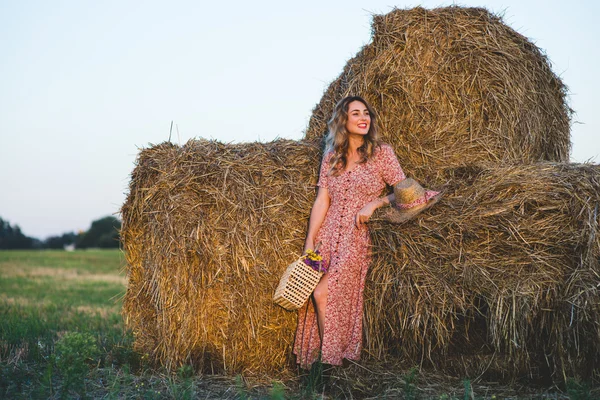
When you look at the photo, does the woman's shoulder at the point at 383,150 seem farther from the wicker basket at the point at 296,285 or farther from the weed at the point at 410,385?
the weed at the point at 410,385

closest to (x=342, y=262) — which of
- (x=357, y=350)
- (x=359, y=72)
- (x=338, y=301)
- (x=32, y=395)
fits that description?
(x=338, y=301)

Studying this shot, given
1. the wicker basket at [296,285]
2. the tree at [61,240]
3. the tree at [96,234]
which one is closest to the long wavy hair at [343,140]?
the wicker basket at [296,285]

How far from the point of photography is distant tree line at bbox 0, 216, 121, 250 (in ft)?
112

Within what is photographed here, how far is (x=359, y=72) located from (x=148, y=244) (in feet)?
7.63

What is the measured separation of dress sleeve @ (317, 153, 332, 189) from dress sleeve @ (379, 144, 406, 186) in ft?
1.34

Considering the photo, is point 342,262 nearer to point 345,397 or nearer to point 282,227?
point 282,227

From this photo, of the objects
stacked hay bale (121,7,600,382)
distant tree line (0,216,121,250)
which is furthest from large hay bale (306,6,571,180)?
distant tree line (0,216,121,250)

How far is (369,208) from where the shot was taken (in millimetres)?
4305

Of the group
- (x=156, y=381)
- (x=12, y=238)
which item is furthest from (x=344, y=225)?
(x=12, y=238)

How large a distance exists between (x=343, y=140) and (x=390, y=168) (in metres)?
0.43

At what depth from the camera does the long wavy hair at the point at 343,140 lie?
457cm

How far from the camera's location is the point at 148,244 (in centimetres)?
463

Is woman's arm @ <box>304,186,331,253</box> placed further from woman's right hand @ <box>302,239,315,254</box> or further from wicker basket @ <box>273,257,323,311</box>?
wicker basket @ <box>273,257,323,311</box>

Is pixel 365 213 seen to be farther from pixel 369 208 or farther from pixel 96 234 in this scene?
pixel 96 234
